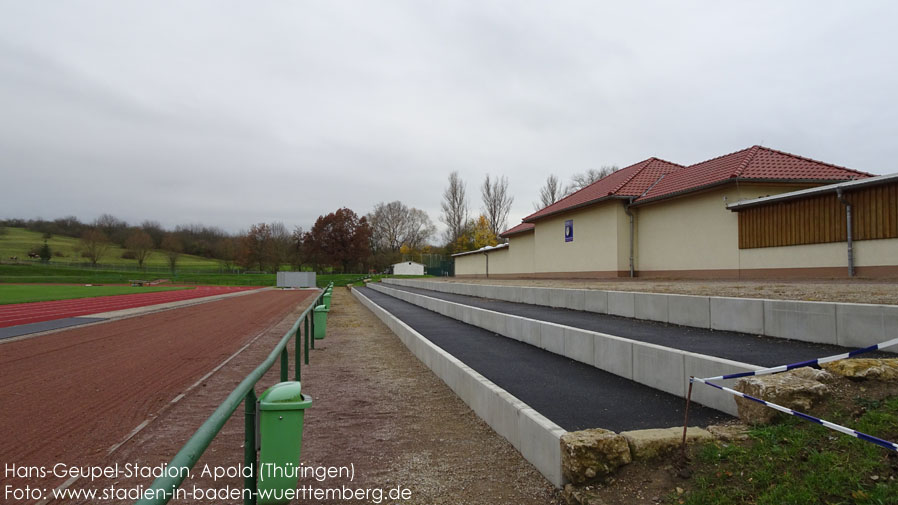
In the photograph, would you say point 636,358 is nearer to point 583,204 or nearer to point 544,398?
point 544,398

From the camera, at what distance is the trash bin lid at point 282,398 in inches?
131

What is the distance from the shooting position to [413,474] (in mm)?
4406

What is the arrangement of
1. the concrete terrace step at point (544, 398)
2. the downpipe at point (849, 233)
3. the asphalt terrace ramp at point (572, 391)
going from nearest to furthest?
the concrete terrace step at point (544, 398)
the asphalt terrace ramp at point (572, 391)
the downpipe at point (849, 233)

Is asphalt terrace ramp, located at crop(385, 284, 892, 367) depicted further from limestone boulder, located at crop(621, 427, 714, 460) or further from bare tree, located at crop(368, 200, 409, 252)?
bare tree, located at crop(368, 200, 409, 252)

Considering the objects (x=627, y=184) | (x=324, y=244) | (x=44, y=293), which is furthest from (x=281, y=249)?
(x=627, y=184)

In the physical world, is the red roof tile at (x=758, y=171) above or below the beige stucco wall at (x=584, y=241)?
above

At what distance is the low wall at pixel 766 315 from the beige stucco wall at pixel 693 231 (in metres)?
6.37

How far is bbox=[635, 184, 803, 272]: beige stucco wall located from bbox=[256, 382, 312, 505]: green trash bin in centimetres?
1589

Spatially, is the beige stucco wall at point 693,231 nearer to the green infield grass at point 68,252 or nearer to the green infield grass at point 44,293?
the green infield grass at point 44,293

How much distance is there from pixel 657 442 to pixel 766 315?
5022mm

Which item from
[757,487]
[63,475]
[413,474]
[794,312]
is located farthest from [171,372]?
[794,312]

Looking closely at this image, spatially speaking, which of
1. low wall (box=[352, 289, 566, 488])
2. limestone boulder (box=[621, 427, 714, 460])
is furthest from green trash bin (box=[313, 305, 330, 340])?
limestone boulder (box=[621, 427, 714, 460])

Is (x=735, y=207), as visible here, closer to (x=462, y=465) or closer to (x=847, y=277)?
(x=847, y=277)

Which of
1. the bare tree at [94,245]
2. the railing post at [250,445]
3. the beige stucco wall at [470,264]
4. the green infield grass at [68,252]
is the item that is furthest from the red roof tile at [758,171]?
the bare tree at [94,245]
